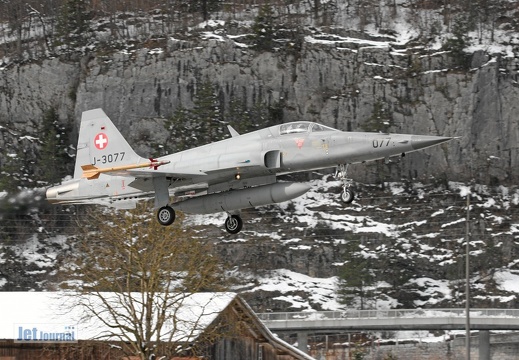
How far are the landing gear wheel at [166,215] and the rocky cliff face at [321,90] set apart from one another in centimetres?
7303

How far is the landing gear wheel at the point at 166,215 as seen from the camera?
38.5 meters

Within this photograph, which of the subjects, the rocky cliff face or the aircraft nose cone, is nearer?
the aircraft nose cone

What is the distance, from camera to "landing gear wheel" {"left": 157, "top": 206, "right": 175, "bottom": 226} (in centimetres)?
3853

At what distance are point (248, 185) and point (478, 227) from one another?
229ft

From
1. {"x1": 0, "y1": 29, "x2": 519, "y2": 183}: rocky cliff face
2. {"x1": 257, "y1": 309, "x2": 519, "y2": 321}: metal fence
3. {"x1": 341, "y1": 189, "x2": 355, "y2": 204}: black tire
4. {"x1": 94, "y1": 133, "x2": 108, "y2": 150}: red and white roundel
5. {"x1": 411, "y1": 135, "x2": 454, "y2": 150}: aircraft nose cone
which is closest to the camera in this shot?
{"x1": 411, "y1": 135, "x2": 454, "y2": 150}: aircraft nose cone

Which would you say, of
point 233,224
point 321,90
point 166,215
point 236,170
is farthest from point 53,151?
point 236,170

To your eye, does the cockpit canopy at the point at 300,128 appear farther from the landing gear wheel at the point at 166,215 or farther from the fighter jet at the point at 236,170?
the landing gear wheel at the point at 166,215

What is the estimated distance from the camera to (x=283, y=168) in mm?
36844

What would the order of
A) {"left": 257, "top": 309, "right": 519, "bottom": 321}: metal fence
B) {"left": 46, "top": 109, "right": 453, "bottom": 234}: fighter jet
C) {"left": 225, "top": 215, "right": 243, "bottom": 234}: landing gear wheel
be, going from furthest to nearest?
{"left": 257, "top": 309, "right": 519, "bottom": 321}: metal fence
{"left": 225, "top": 215, "right": 243, "bottom": 234}: landing gear wheel
{"left": 46, "top": 109, "right": 453, "bottom": 234}: fighter jet

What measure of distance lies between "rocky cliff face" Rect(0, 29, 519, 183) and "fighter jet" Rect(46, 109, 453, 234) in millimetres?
71910

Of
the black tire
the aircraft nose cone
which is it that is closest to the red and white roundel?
the black tire

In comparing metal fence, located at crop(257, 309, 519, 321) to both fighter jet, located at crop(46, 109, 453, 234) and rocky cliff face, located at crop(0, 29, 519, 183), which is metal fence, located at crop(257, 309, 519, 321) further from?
fighter jet, located at crop(46, 109, 453, 234)

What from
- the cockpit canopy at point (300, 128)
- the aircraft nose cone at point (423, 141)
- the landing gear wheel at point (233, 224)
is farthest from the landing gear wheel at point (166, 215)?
the aircraft nose cone at point (423, 141)

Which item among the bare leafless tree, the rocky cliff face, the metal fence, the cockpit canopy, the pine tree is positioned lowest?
the bare leafless tree
